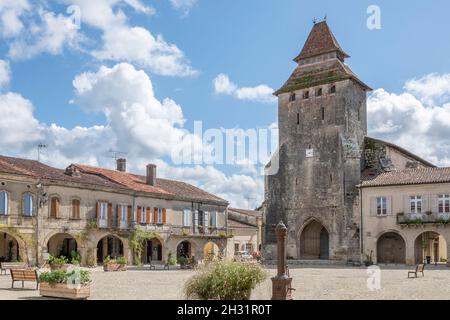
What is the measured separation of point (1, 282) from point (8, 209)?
10.3 meters

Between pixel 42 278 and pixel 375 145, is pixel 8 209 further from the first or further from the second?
pixel 375 145

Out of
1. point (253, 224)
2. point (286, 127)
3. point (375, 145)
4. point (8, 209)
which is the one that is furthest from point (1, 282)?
point (253, 224)

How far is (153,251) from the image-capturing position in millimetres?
43406

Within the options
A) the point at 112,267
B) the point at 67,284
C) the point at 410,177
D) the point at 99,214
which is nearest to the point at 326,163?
the point at 410,177

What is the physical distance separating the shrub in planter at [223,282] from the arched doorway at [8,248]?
77.1 feet

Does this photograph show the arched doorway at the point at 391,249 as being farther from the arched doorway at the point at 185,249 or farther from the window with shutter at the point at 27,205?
the window with shutter at the point at 27,205

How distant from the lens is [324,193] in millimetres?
41688

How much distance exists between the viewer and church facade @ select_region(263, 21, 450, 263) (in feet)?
131

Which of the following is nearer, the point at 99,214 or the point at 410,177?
the point at 99,214

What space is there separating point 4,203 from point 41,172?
3722mm

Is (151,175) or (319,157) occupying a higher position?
(319,157)

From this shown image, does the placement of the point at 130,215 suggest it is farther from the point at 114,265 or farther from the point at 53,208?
the point at 114,265

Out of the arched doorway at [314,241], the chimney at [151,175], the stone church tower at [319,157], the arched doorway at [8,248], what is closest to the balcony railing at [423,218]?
the stone church tower at [319,157]

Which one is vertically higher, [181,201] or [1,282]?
[181,201]
